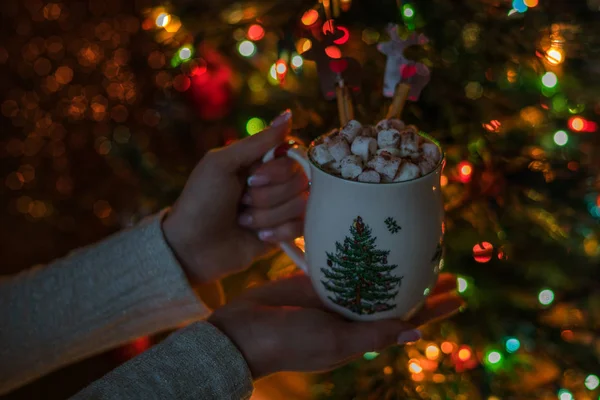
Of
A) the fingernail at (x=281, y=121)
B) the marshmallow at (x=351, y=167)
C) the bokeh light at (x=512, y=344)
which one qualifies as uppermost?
the marshmallow at (x=351, y=167)

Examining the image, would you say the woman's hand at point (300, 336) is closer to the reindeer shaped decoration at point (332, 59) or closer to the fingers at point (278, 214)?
the fingers at point (278, 214)

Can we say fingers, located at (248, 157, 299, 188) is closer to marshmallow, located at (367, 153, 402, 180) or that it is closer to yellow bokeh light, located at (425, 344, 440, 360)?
marshmallow, located at (367, 153, 402, 180)

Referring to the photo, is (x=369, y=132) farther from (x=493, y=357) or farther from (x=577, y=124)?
(x=493, y=357)

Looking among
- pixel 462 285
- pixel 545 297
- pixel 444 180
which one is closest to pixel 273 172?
pixel 444 180

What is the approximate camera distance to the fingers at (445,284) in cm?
89

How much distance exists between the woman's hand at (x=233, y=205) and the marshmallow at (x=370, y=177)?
0.74 feet

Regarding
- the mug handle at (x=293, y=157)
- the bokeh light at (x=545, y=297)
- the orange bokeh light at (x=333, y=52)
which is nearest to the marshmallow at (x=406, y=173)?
the mug handle at (x=293, y=157)

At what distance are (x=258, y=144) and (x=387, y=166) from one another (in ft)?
0.85

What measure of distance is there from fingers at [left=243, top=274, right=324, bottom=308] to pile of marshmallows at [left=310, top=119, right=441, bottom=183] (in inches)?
10.2

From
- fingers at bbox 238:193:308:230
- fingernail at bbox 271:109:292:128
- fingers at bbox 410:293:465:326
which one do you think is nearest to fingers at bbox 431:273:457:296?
fingers at bbox 410:293:465:326

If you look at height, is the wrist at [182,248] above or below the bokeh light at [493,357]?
above

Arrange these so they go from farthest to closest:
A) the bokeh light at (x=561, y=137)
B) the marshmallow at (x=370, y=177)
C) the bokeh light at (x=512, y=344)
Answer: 1. the bokeh light at (x=512, y=344)
2. the bokeh light at (x=561, y=137)
3. the marshmallow at (x=370, y=177)

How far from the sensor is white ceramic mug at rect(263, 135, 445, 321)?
67cm

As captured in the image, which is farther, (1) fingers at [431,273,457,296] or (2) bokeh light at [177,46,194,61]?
(2) bokeh light at [177,46,194,61]
